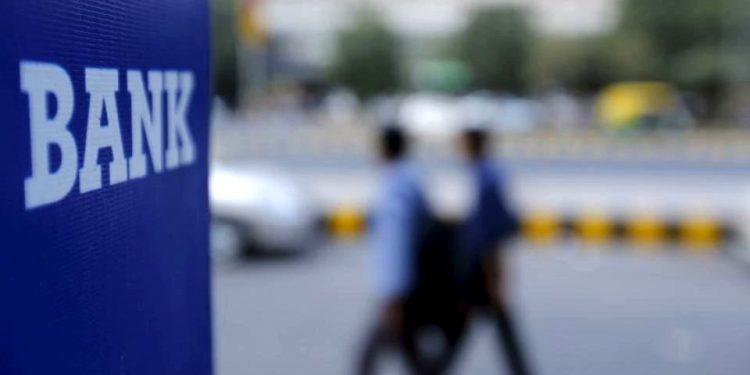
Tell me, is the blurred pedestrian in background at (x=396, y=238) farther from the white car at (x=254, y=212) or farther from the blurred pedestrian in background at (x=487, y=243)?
the white car at (x=254, y=212)

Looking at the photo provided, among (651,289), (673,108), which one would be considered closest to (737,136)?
(673,108)

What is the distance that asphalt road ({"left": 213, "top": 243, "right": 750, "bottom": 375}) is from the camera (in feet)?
21.8

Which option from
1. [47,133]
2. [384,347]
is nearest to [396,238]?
[384,347]

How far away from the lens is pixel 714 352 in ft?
22.7

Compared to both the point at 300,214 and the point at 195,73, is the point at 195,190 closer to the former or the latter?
the point at 195,73

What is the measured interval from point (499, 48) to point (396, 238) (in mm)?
33650

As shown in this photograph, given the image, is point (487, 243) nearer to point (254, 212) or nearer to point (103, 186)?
point (103, 186)

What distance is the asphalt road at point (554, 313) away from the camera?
261 inches

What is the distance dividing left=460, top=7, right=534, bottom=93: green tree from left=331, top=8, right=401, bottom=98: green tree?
295cm

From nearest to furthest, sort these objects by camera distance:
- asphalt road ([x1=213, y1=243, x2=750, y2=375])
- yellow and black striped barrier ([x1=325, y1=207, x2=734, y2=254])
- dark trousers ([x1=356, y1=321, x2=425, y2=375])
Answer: dark trousers ([x1=356, y1=321, x2=425, y2=375]), asphalt road ([x1=213, y1=243, x2=750, y2=375]), yellow and black striped barrier ([x1=325, y1=207, x2=734, y2=254])

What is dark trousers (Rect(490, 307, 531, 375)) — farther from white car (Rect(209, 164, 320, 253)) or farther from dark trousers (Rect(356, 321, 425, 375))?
white car (Rect(209, 164, 320, 253))

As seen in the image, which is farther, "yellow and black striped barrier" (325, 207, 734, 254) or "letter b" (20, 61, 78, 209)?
"yellow and black striped barrier" (325, 207, 734, 254)

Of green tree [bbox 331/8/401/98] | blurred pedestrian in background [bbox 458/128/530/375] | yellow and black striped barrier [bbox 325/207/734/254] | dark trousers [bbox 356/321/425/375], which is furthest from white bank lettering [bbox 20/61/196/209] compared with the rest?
green tree [bbox 331/8/401/98]

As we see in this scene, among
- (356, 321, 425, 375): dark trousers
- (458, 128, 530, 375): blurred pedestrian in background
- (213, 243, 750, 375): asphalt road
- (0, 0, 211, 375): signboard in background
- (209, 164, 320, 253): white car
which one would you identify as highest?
(0, 0, 211, 375): signboard in background
